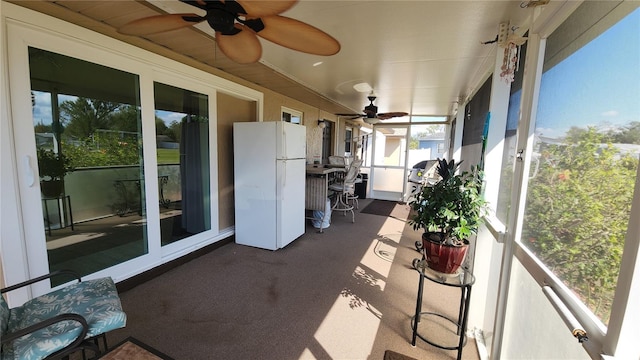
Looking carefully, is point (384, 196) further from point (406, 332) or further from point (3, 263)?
point (3, 263)

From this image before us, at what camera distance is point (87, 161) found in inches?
88.9

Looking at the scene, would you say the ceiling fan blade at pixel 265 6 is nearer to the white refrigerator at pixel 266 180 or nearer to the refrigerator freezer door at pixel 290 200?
the white refrigerator at pixel 266 180

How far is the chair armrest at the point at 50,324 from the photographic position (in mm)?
1102

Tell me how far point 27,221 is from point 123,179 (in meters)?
0.75

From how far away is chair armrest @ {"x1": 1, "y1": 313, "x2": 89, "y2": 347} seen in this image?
1.10 metres

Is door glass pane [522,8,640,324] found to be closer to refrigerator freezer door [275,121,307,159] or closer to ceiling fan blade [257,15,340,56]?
ceiling fan blade [257,15,340,56]

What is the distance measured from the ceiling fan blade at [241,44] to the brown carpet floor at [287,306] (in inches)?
80.9

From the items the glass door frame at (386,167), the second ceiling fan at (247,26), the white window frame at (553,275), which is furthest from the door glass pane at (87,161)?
the glass door frame at (386,167)

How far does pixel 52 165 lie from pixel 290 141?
7.59 ft

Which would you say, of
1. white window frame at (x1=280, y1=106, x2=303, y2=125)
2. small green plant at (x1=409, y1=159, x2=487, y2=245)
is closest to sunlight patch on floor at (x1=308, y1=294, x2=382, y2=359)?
small green plant at (x1=409, y1=159, x2=487, y2=245)

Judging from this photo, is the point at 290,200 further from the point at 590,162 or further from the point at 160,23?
the point at 590,162

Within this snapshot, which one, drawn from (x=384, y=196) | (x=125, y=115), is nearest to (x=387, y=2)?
(x=125, y=115)

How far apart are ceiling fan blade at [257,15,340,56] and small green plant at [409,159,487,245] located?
3.79 feet

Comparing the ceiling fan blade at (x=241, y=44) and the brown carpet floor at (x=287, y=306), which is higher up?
the ceiling fan blade at (x=241, y=44)
